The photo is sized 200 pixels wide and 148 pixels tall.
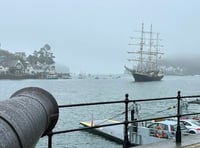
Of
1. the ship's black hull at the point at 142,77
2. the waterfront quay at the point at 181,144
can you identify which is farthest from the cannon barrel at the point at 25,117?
the ship's black hull at the point at 142,77

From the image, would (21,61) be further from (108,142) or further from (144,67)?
(108,142)

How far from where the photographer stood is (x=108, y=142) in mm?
29781

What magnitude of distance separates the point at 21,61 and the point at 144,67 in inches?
2496

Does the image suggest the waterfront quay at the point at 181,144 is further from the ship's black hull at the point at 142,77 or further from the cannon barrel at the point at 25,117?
the ship's black hull at the point at 142,77

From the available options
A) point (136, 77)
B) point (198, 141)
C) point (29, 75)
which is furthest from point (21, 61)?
point (198, 141)

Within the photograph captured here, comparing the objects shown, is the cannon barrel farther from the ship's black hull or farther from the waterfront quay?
the ship's black hull

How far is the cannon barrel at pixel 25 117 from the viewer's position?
2.13m

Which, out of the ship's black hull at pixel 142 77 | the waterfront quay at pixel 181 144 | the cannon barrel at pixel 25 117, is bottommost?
the ship's black hull at pixel 142 77

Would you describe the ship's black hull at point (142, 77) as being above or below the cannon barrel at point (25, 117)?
below

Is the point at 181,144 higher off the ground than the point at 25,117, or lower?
lower

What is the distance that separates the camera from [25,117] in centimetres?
259

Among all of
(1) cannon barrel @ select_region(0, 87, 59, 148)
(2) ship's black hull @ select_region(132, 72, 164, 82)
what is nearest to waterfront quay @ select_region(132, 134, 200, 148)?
(1) cannon barrel @ select_region(0, 87, 59, 148)

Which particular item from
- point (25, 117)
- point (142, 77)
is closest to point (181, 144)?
point (25, 117)

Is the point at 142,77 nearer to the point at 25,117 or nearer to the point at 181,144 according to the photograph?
the point at 181,144
